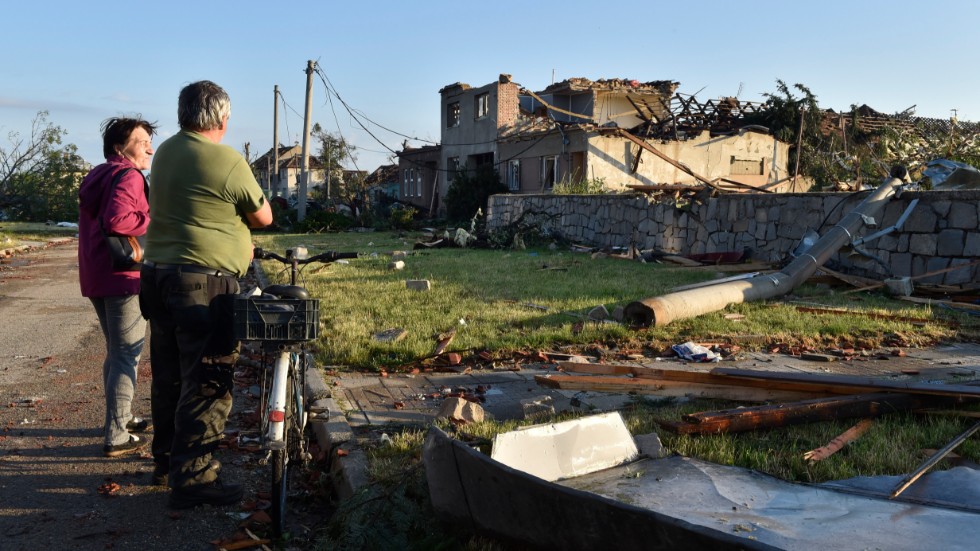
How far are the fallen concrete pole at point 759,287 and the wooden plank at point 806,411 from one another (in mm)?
3083

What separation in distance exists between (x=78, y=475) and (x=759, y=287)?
760cm

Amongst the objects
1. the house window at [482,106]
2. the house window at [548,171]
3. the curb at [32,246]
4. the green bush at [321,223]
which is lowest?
the curb at [32,246]

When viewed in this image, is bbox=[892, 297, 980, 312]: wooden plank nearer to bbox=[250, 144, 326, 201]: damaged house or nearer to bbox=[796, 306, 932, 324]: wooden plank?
bbox=[796, 306, 932, 324]: wooden plank

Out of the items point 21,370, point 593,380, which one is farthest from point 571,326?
point 21,370

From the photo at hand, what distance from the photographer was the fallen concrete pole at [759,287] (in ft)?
25.8

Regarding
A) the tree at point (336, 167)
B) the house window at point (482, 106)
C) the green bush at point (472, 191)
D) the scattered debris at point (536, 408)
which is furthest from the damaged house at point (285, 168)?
the scattered debris at point (536, 408)

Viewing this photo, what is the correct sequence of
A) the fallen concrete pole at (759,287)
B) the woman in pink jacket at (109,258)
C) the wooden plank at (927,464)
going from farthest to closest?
the fallen concrete pole at (759,287)
the woman in pink jacket at (109,258)
the wooden plank at (927,464)

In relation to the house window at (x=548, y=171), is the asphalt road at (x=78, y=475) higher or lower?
lower

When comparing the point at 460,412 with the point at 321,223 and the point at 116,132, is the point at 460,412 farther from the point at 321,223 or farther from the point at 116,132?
the point at 321,223

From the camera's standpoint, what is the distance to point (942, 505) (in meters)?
3.15

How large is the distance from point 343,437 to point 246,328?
1.22m

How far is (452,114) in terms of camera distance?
37.0m

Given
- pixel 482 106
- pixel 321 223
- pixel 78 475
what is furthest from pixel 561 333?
pixel 482 106

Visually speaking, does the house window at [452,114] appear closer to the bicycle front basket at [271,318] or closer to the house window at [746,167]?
the house window at [746,167]
